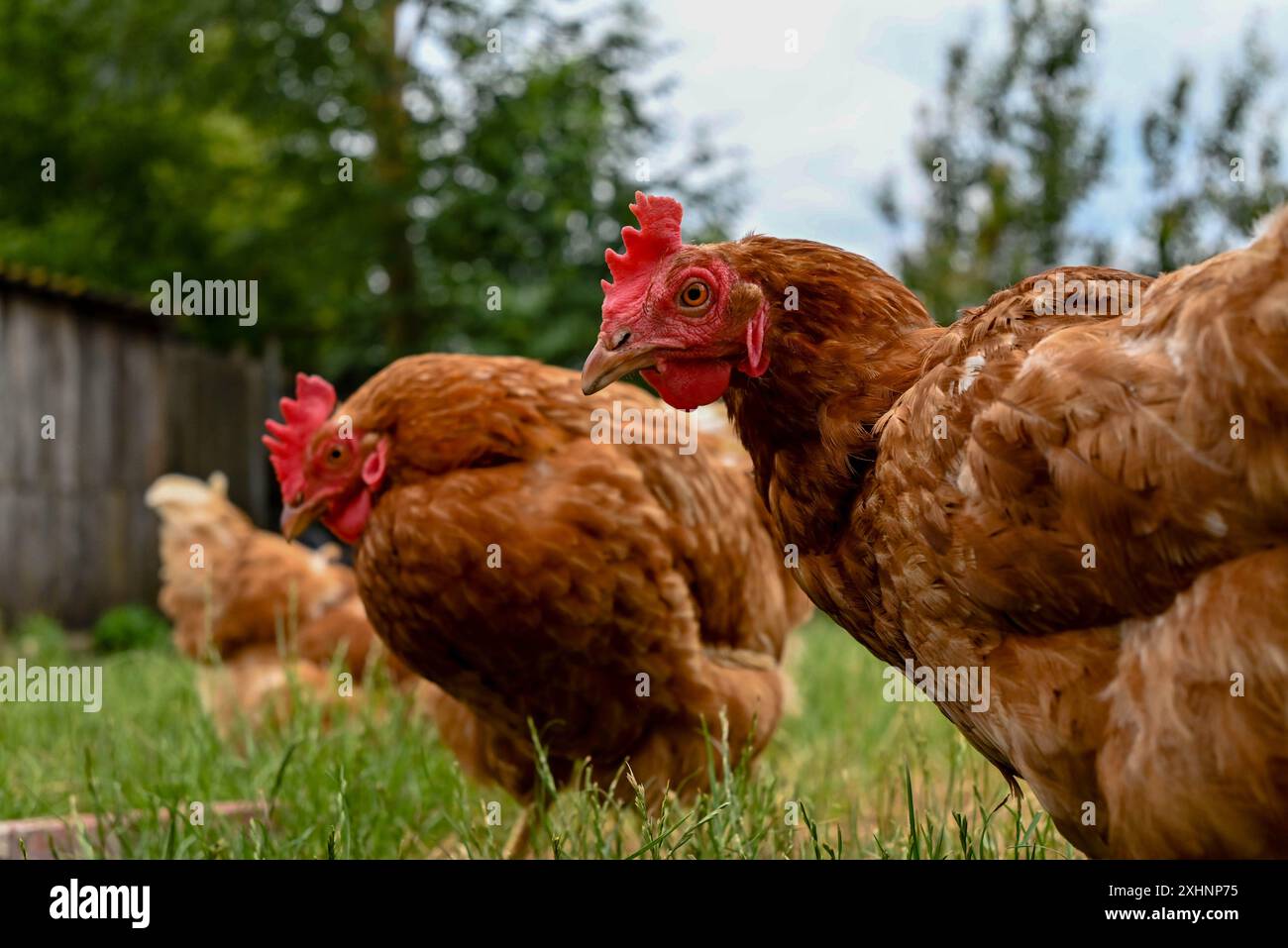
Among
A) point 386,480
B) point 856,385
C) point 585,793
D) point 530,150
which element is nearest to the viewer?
point 856,385

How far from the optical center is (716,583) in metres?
2.83

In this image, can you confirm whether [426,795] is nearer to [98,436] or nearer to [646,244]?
[646,244]

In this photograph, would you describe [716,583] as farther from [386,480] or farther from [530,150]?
[530,150]

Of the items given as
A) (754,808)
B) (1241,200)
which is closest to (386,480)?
(754,808)

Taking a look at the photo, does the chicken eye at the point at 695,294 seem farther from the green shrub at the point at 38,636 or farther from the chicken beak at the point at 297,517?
the green shrub at the point at 38,636

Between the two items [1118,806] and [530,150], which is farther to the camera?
[530,150]

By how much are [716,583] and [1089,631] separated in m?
1.46

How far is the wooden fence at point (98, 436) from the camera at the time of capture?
770 cm

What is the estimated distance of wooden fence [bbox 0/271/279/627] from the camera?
7.70m

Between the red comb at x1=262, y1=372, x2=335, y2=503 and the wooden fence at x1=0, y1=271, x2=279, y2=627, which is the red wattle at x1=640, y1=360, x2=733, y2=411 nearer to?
the red comb at x1=262, y1=372, x2=335, y2=503

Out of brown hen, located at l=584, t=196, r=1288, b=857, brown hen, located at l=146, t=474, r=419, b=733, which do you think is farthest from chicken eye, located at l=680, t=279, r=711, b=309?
brown hen, located at l=146, t=474, r=419, b=733

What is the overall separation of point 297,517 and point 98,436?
681 centimetres

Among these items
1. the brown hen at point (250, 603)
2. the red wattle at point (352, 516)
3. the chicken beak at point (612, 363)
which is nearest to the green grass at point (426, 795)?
the brown hen at point (250, 603)

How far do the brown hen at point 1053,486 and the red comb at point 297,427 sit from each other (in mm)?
1201
